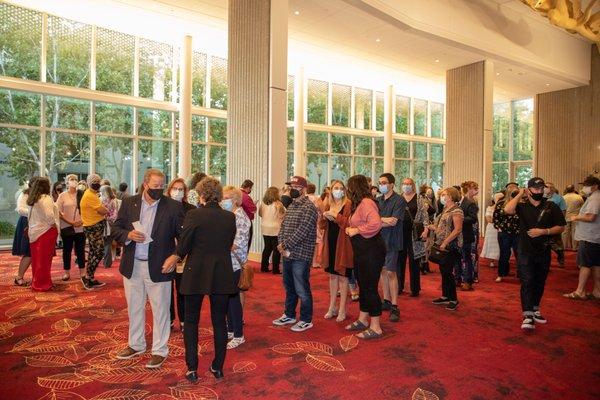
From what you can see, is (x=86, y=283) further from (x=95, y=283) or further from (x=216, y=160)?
(x=216, y=160)

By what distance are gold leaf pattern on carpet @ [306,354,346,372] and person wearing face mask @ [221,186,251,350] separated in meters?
0.70

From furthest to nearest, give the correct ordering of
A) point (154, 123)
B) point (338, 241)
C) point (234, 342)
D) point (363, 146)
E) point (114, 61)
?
point (363, 146), point (154, 123), point (114, 61), point (338, 241), point (234, 342)

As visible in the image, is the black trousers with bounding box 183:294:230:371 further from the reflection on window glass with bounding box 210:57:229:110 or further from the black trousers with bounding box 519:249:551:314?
the reflection on window glass with bounding box 210:57:229:110

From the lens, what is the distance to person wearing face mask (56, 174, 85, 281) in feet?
20.4

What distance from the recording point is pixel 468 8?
11719mm

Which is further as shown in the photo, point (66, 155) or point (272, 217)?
point (66, 155)

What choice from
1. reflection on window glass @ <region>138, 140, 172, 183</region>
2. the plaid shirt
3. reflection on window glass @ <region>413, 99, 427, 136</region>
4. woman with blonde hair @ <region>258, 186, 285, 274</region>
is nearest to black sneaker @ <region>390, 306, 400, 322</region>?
the plaid shirt

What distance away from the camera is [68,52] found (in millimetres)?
11039

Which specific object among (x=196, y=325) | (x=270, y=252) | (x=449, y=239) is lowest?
(x=270, y=252)

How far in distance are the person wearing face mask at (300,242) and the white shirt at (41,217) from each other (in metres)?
3.37

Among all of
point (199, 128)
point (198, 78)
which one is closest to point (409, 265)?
point (199, 128)

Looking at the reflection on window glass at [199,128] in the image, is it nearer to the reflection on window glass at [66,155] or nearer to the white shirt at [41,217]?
the reflection on window glass at [66,155]

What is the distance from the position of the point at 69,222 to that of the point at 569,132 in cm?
1648

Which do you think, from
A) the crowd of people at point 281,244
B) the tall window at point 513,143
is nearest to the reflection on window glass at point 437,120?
the tall window at point 513,143
